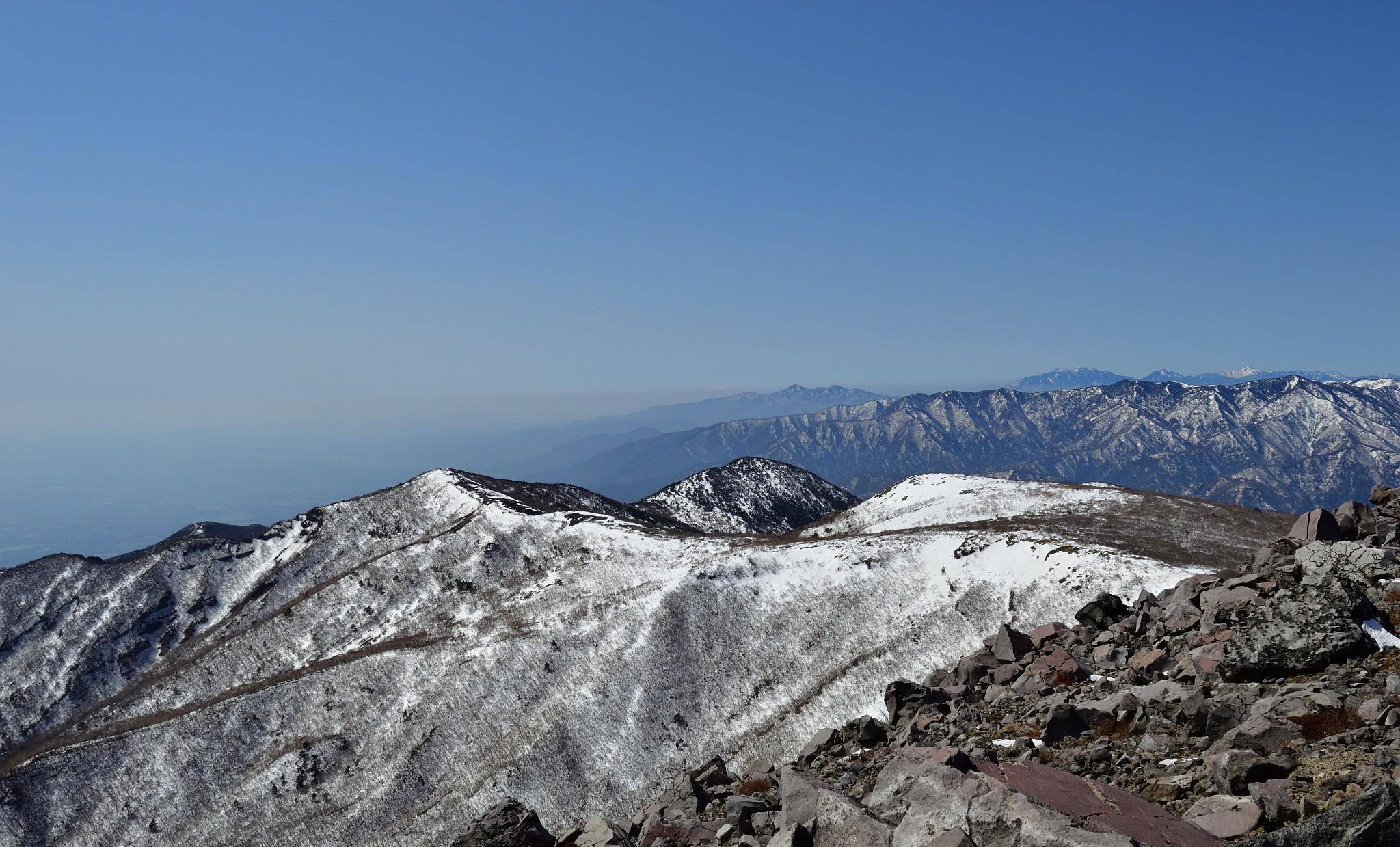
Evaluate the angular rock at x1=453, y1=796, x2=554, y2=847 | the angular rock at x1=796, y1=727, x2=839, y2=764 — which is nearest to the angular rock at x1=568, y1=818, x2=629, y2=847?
the angular rock at x1=453, y1=796, x2=554, y2=847

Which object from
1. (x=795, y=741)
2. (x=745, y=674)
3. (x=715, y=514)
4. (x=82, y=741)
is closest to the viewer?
(x=795, y=741)

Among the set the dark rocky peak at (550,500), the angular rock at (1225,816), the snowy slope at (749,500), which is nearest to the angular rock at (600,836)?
the angular rock at (1225,816)

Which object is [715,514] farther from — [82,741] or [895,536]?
[82,741]

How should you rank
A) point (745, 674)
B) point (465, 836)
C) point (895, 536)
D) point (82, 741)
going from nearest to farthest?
point (465, 836), point (745, 674), point (82, 741), point (895, 536)

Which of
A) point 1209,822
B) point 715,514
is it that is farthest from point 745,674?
point 715,514

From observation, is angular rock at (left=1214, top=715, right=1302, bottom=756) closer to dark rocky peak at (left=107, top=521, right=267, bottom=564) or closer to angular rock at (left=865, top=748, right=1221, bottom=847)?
angular rock at (left=865, top=748, right=1221, bottom=847)

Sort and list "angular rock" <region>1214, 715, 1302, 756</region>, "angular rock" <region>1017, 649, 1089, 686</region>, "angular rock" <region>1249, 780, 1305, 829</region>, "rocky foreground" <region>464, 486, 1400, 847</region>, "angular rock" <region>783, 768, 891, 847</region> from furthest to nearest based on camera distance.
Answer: "angular rock" <region>1017, 649, 1089, 686</region>
"angular rock" <region>1214, 715, 1302, 756</region>
"angular rock" <region>783, 768, 891, 847</region>
"rocky foreground" <region>464, 486, 1400, 847</region>
"angular rock" <region>1249, 780, 1305, 829</region>

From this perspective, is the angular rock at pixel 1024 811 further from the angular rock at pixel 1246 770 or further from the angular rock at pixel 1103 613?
the angular rock at pixel 1103 613
